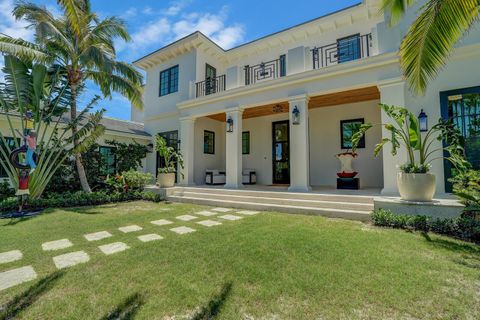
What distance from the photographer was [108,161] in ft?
41.4

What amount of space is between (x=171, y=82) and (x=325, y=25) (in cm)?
884

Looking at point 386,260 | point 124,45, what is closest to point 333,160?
point 386,260

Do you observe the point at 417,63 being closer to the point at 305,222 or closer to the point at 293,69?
the point at 305,222

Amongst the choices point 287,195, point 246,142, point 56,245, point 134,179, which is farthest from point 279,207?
point 134,179

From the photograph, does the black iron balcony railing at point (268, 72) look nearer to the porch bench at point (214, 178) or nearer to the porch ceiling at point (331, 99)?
the porch ceiling at point (331, 99)

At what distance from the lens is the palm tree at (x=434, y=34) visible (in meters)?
3.62

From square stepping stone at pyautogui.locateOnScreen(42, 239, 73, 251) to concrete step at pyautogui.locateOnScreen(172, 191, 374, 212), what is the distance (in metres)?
5.05

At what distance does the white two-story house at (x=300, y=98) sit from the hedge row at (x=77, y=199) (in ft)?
7.43

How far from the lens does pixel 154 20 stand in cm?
960

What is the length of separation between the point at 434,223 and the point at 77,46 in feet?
42.8

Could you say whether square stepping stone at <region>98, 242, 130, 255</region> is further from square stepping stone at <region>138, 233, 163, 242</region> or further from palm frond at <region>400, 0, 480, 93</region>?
palm frond at <region>400, 0, 480, 93</region>

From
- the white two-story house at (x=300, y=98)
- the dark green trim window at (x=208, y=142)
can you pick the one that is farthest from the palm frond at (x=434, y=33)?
the dark green trim window at (x=208, y=142)

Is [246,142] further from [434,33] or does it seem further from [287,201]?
[434,33]

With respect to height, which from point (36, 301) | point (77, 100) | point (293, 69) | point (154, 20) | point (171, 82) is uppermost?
point (154, 20)
